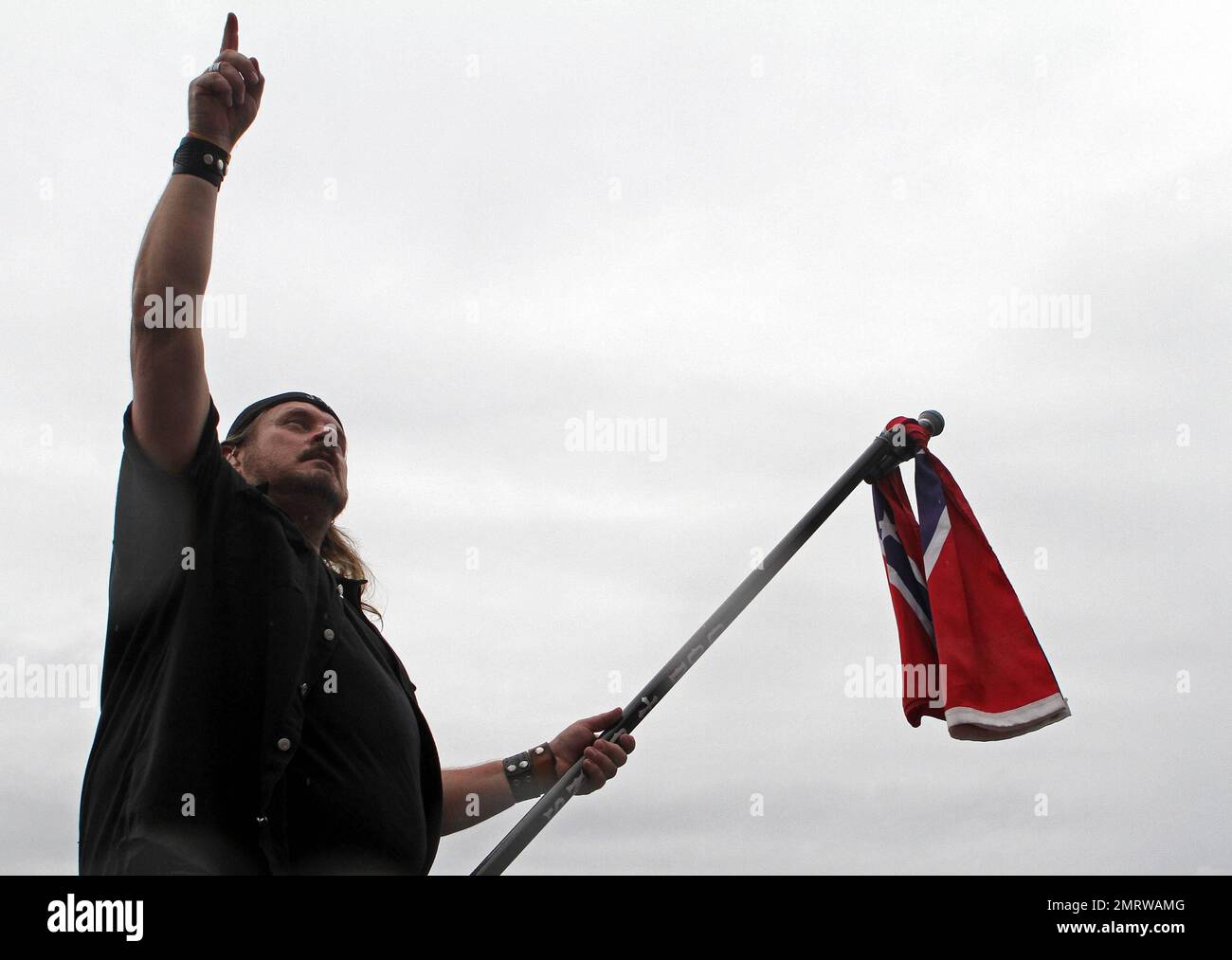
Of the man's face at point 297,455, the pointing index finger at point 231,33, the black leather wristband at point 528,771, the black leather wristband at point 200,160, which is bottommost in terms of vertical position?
the black leather wristband at point 528,771

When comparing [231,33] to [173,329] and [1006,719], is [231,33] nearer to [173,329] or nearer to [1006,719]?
[173,329]

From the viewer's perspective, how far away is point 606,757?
19.2 feet

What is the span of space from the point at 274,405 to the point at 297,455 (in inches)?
16.6

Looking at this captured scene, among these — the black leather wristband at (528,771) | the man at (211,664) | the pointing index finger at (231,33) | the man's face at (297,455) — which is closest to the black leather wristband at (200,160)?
the man at (211,664)

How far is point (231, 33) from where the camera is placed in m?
4.40

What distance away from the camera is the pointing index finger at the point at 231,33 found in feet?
14.4

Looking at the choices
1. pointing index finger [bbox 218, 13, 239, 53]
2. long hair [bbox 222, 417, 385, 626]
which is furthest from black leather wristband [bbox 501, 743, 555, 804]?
pointing index finger [bbox 218, 13, 239, 53]

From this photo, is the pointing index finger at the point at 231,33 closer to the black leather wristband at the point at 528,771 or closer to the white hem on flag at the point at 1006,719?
the black leather wristband at the point at 528,771

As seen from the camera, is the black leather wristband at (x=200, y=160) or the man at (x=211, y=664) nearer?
the man at (x=211, y=664)

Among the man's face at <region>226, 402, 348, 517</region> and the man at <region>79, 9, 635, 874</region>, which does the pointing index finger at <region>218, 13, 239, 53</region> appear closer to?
the man at <region>79, 9, 635, 874</region>

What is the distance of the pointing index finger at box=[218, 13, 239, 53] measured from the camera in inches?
172

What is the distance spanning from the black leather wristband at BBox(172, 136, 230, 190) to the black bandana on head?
4.90 ft

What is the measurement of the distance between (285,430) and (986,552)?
4000 mm
